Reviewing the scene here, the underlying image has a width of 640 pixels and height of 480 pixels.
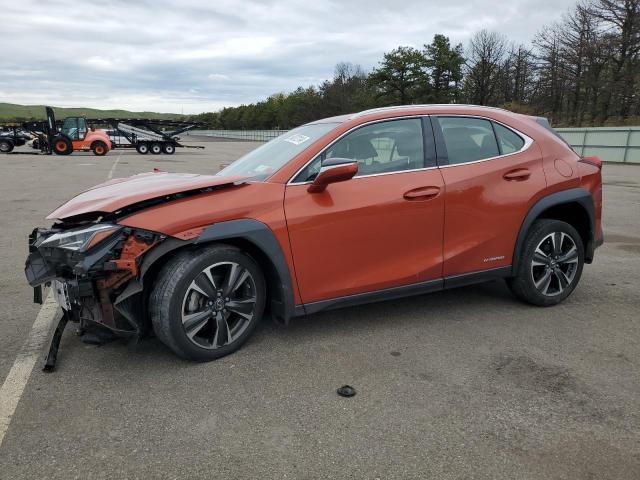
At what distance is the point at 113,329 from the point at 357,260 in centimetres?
163

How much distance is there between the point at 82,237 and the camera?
9.87 feet

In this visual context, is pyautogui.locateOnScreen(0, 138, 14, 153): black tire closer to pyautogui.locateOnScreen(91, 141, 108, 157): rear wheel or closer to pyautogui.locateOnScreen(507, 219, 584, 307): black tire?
pyautogui.locateOnScreen(91, 141, 108, 157): rear wheel

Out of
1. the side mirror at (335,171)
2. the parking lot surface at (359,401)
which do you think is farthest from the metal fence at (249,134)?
the side mirror at (335,171)

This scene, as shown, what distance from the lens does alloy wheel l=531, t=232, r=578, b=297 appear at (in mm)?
4266

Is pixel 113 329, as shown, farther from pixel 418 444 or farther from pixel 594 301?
pixel 594 301

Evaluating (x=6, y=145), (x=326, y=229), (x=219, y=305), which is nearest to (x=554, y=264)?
(x=326, y=229)

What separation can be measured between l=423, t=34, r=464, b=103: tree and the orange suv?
6334cm

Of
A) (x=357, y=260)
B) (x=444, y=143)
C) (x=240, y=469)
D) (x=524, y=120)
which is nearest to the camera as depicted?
(x=240, y=469)

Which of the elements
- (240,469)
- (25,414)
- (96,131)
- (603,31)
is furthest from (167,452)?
(603,31)

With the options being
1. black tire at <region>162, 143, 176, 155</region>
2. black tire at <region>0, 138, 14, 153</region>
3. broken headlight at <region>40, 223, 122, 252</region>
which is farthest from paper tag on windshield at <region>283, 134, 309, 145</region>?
black tire at <region>0, 138, 14, 153</region>

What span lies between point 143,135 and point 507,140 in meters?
33.5

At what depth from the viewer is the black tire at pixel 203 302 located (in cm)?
310

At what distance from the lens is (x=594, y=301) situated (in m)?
4.53

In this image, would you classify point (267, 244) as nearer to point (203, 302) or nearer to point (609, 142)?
point (203, 302)
